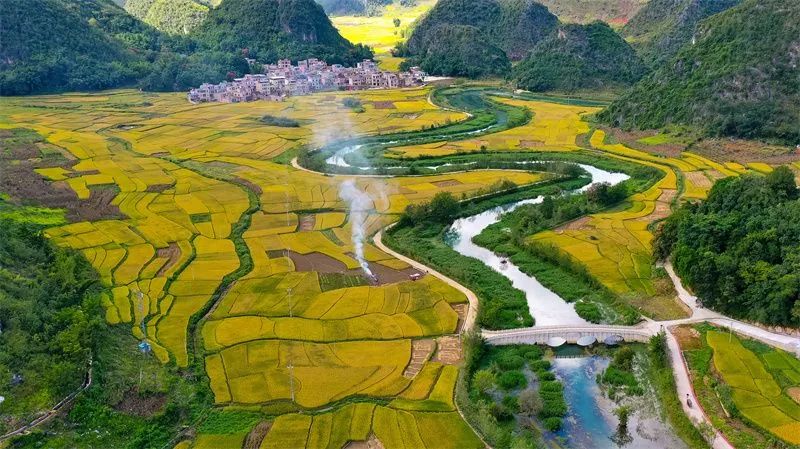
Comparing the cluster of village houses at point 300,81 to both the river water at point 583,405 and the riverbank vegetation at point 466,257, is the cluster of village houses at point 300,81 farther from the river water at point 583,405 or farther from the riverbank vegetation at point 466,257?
the river water at point 583,405

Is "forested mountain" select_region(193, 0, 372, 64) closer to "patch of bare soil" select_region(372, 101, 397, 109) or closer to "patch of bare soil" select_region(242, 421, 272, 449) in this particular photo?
"patch of bare soil" select_region(372, 101, 397, 109)

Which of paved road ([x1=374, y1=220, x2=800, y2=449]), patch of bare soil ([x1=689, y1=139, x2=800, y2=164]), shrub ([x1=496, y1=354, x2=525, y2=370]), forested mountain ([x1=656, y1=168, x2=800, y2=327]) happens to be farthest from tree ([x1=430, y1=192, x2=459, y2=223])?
patch of bare soil ([x1=689, y1=139, x2=800, y2=164])

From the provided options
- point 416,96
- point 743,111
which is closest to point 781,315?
point 743,111

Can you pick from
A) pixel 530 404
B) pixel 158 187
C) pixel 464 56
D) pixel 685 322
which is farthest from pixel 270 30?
pixel 530 404

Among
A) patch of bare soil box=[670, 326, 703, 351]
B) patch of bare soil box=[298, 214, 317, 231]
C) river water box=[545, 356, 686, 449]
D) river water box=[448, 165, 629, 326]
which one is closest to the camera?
river water box=[545, 356, 686, 449]

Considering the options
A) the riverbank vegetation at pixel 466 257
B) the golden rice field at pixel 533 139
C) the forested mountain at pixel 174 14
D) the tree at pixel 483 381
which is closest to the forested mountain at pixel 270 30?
the forested mountain at pixel 174 14

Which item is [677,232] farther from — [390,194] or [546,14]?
[546,14]

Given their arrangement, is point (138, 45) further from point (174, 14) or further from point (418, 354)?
point (418, 354)
